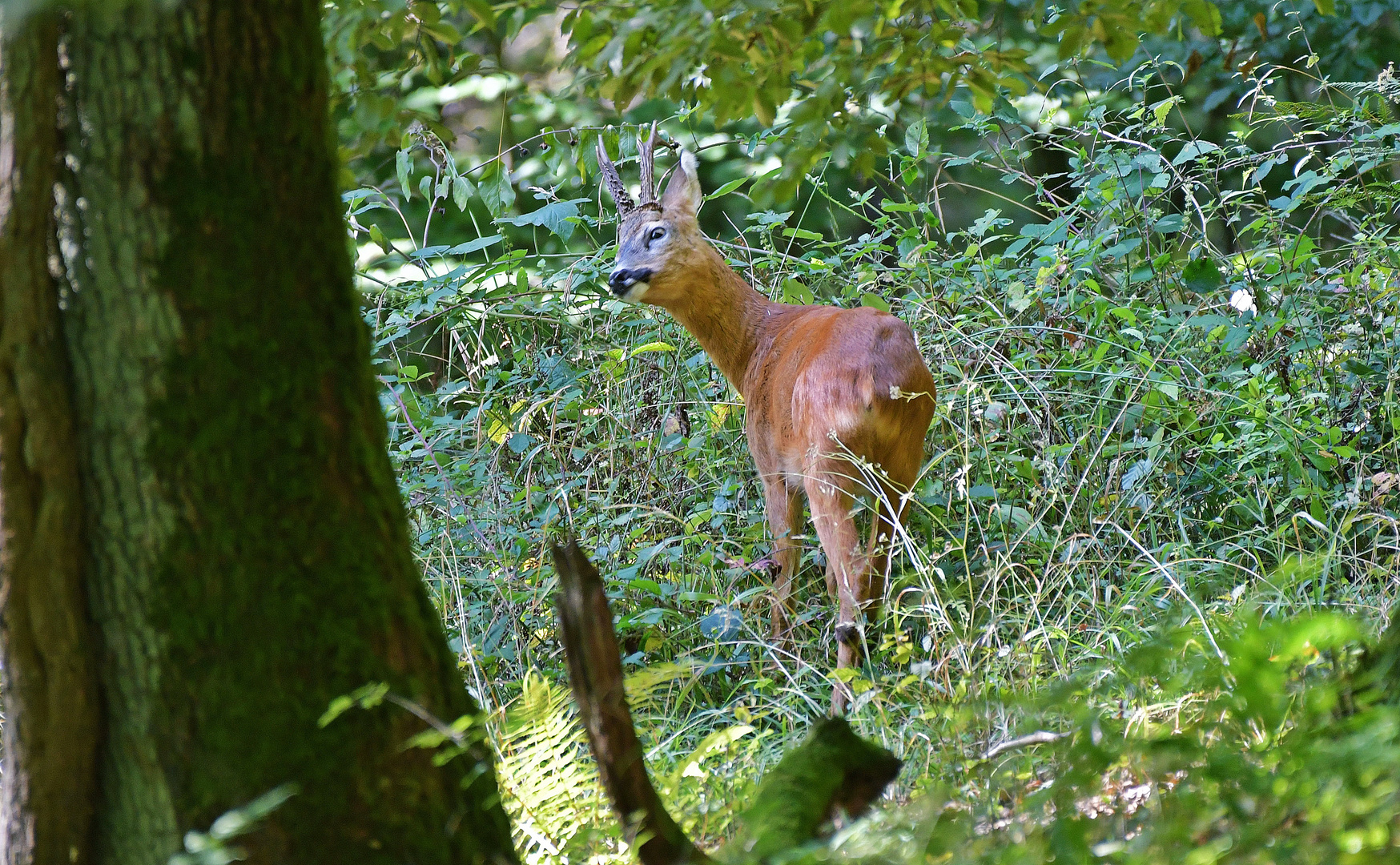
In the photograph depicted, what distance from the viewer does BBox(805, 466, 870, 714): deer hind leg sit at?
4.31 m

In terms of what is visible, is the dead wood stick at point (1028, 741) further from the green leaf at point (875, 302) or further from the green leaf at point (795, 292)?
the green leaf at point (795, 292)

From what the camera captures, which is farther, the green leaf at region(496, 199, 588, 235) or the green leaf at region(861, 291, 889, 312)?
the green leaf at region(496, 199, 588, 235)

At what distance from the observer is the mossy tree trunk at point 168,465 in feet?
6.26

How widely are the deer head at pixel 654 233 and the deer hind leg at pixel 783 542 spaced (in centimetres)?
102

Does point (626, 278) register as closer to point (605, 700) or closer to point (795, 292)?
point (795, 292)

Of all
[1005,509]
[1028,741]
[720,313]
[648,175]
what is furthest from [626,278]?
[1028,741]

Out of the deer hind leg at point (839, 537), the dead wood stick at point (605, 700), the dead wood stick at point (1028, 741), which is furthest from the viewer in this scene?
the deer hind leg at point (839, 537)

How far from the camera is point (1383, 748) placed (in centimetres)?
155

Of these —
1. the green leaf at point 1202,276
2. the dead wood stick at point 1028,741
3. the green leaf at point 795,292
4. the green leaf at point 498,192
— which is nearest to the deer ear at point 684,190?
the green leaf at point 795,292

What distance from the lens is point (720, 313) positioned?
5426 millimetres

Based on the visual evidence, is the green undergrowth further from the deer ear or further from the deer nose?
the deer ear

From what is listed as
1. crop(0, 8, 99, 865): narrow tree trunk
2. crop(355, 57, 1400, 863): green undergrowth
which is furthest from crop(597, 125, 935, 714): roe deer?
crop(0, 8, 99, 865): narrow tree trunk

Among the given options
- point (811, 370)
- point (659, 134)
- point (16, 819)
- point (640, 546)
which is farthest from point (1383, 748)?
point (659, 134)

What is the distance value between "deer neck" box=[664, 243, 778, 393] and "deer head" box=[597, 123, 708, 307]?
56 millimetres
